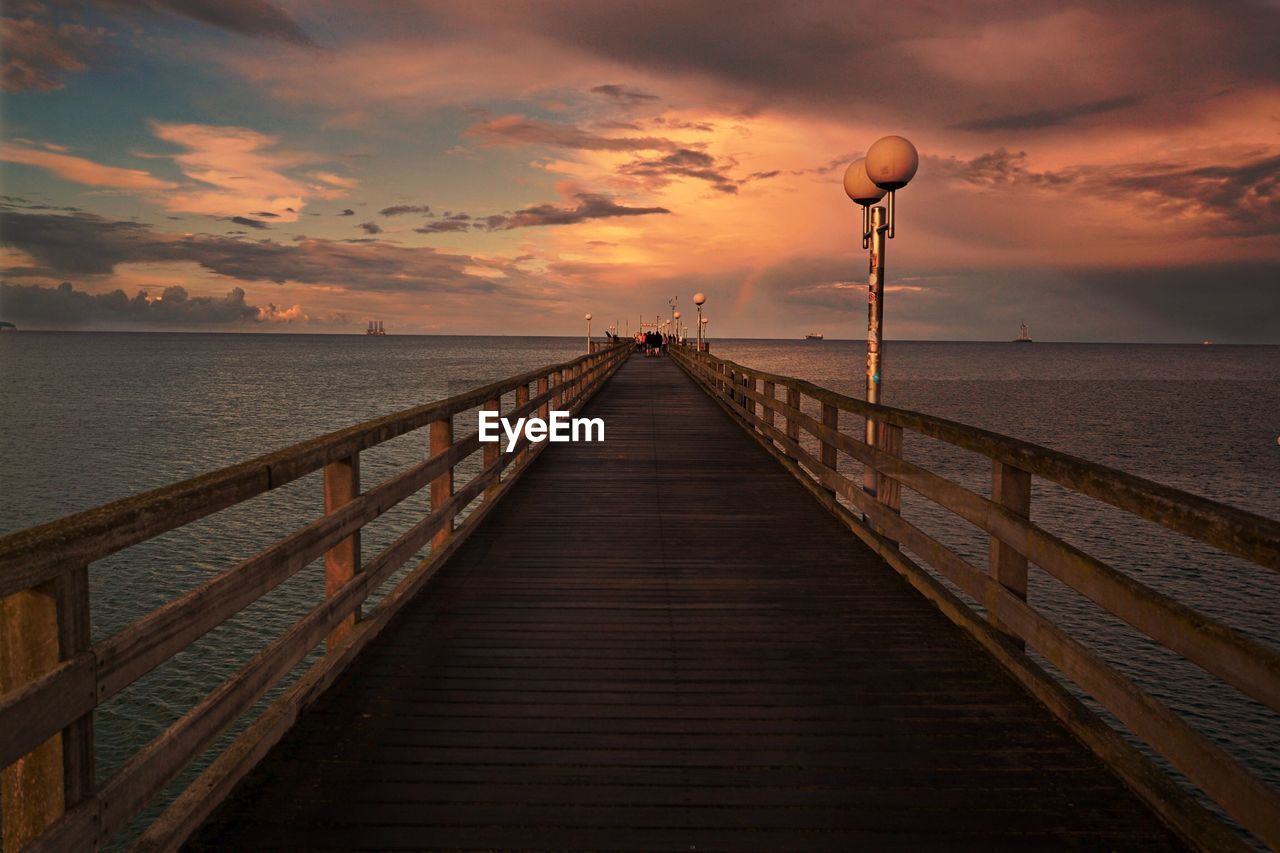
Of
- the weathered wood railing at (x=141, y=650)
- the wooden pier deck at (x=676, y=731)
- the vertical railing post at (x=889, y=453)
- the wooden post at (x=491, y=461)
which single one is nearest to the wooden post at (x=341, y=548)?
the weathered wood railing at (x=141, y=650)

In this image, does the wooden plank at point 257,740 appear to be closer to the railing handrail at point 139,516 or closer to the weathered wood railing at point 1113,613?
the railing handrail at point 139,516

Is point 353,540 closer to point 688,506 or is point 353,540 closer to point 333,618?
point 333,618

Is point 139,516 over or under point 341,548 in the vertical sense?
over

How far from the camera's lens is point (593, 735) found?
145 inches

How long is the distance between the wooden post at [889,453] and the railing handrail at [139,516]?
397 cm

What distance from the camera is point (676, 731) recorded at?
3.71m

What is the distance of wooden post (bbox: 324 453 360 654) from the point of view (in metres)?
4.20

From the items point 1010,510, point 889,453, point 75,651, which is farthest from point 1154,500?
point 889,453

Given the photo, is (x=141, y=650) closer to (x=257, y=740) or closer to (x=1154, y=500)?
(x=257, y=740)

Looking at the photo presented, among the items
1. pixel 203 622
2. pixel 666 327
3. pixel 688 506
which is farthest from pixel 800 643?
pixel 666 327

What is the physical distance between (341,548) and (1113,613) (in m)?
3.35

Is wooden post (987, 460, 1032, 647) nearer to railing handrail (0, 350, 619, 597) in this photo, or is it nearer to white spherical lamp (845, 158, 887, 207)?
railing handrail (0, 350, 619, 597)

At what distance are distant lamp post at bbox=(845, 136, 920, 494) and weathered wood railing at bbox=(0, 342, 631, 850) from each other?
473 cm

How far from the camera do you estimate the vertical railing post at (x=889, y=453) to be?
6.52 m
